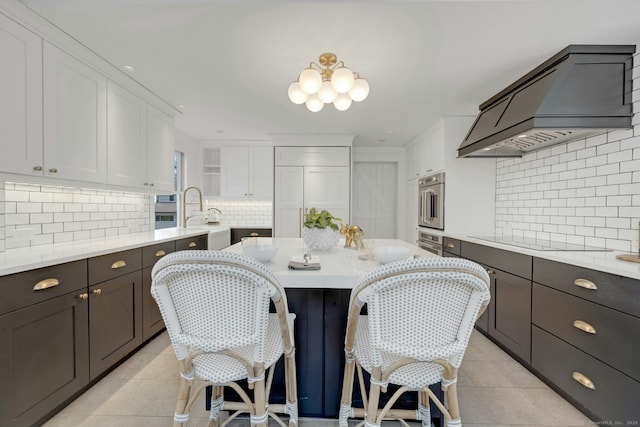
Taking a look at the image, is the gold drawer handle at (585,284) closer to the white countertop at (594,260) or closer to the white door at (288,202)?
the white countertop at (594,260)

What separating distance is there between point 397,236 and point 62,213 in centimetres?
500

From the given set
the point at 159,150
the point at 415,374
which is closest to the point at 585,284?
the point at 415,374

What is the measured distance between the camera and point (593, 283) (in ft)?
5.18

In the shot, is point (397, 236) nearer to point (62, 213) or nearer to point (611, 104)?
point (611, 104)

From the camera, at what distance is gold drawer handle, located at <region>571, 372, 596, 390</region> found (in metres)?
1.59

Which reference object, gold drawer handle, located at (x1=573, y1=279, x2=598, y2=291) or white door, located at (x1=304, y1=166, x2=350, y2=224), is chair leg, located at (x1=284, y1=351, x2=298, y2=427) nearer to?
gold drawer handle, located at (x1=573, y1=279, x2=598, y2=291)

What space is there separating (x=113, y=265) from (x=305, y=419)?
1592 millimetres

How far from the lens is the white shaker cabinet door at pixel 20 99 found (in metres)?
1.62

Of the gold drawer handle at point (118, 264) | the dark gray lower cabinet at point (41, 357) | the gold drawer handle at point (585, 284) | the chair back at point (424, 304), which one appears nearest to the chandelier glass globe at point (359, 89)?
the chair back at point (424, 304)

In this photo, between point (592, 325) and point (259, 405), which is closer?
point (259, 405)

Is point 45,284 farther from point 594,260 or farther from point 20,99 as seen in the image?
point 594,260

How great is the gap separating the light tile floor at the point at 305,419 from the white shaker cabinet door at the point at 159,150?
5.90 ft

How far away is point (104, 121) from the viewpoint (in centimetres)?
240

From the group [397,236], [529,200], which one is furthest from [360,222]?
[529,200]
